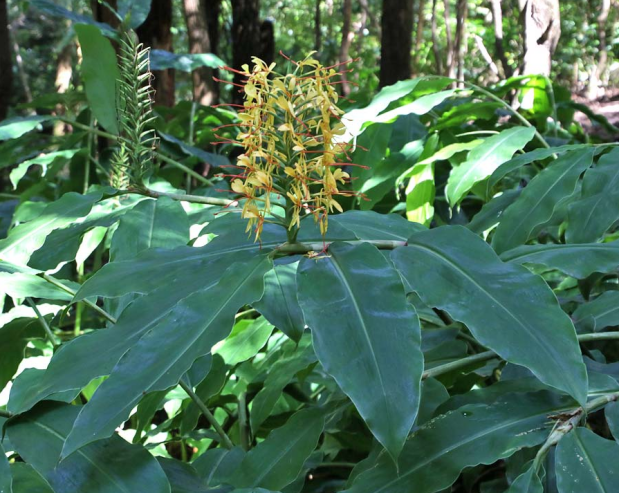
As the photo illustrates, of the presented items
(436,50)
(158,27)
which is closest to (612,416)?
(158,27)

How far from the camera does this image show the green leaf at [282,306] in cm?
86

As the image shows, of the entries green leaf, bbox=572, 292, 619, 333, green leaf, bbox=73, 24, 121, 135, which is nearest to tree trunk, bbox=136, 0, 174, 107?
green leaf, bbox=73, 24, 121, 135

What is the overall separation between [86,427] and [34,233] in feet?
2.10

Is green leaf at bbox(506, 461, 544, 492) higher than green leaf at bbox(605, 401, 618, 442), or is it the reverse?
green leaf at bbox(605, 401, 618, 442)

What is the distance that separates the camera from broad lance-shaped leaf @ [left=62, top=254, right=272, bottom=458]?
2.08ft

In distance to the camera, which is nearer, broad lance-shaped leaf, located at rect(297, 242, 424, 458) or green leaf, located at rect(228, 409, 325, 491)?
broad lance-shaped leaf, located at rect(297, 242, 424, 458)

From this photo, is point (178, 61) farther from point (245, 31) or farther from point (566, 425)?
point (566, 425)

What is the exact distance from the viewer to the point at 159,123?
7.91ft

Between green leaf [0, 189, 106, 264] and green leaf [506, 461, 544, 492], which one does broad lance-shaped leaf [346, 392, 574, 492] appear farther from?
green leaf [0, 189, 106, 264]

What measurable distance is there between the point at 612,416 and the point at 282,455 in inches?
16.7

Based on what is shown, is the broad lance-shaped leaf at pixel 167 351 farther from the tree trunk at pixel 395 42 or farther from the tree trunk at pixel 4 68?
the tree trunk at pixel 4 68

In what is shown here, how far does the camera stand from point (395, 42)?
3.10 meters

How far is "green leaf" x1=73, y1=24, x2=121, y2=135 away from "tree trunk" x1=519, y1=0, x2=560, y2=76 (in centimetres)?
143

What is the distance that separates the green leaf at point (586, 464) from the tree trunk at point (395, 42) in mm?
2460
